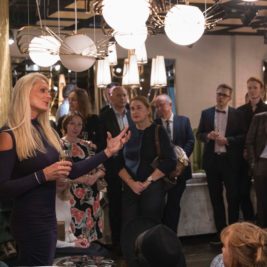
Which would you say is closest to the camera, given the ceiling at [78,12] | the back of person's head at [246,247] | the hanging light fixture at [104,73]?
the back of person's head at [246,247]

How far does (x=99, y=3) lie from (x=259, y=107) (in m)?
2.35

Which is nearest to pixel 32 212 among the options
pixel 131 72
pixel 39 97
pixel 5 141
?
pixel 5 141

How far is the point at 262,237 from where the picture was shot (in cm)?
200

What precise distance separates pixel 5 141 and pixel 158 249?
2.74 ft

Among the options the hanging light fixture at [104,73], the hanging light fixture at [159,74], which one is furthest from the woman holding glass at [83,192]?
the hanging light fixture at [104,73]

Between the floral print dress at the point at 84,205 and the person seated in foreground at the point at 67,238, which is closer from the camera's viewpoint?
the person seated in foreground at the point at 67,238

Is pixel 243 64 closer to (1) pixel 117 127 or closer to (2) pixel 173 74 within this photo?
(2) pixel 173 74

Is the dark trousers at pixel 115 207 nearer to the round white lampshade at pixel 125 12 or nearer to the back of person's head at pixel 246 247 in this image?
the round white lampshade at pixel 125 12

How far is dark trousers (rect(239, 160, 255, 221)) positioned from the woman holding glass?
1.69m

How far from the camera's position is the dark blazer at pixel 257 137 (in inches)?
206

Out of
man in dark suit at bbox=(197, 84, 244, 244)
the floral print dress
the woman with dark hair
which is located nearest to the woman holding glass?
the floral print dress

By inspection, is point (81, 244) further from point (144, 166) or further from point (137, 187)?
point (144, 166)

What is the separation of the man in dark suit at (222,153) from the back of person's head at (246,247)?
10.9 ft

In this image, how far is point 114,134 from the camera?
505cm
